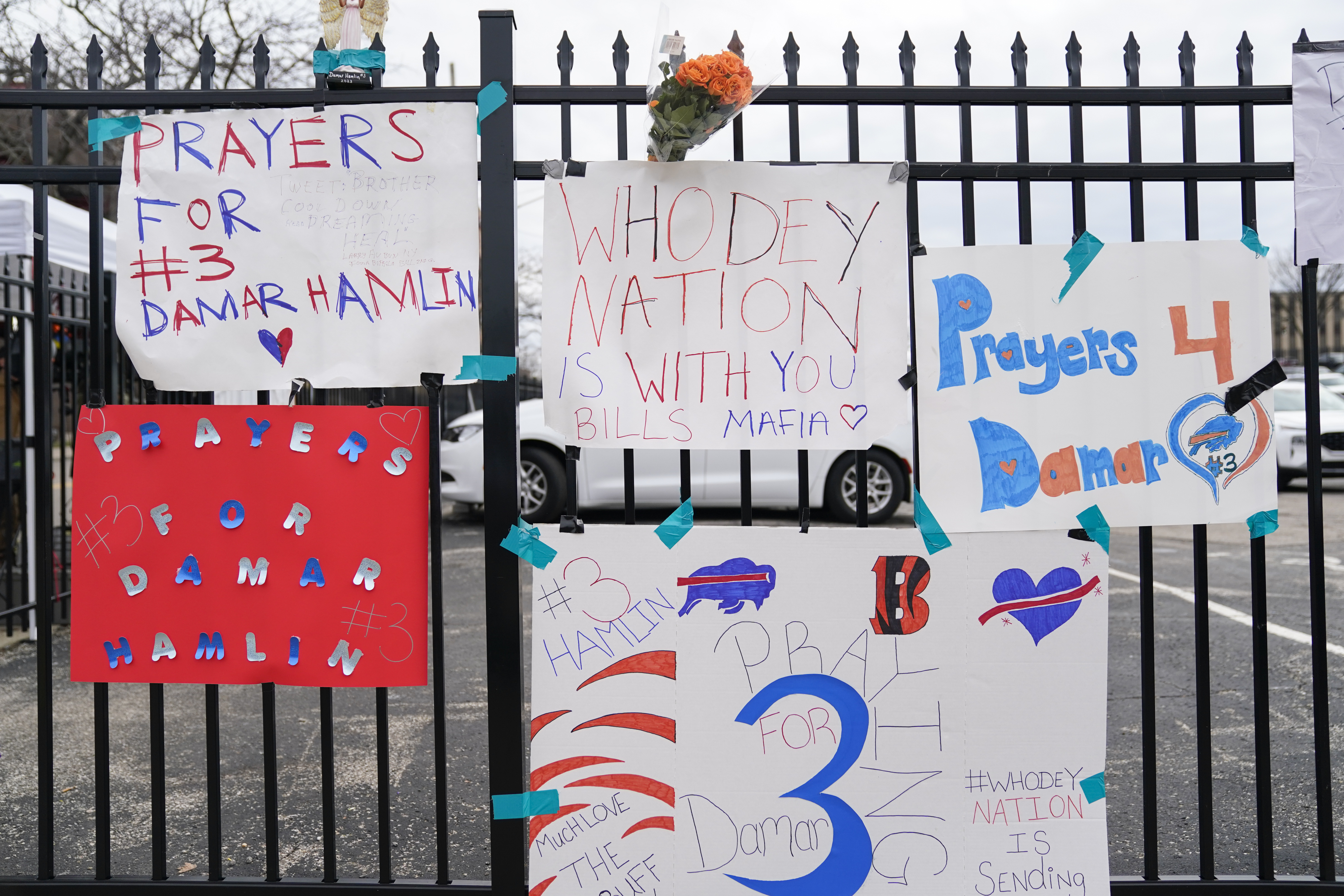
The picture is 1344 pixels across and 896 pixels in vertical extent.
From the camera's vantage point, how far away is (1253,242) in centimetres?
264

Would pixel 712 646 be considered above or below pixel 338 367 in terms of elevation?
below

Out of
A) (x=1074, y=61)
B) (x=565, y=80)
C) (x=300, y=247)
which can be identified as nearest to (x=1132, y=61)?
(x=1074, y=61)

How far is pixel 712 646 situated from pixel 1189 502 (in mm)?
1370

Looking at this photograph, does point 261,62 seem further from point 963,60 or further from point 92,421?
point 963,60

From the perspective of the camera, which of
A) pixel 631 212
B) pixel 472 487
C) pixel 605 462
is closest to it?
pixel 631 212

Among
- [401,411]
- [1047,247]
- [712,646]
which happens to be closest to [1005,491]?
[1047,247]

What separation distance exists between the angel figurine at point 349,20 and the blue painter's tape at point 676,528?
156 centimetres

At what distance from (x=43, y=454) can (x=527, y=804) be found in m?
1.72

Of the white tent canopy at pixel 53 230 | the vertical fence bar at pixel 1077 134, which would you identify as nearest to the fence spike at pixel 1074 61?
the vertical fence bar at pixel 1077 134

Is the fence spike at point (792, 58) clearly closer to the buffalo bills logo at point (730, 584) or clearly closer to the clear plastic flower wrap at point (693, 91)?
the clear plastic flower wrap at point (693, 91)

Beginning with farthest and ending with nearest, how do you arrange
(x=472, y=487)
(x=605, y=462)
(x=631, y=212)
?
(x=472, y=487)
(x=605, y=462)
(x=631, y=212)

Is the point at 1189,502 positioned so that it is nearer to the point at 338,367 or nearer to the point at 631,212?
the point at 631,212

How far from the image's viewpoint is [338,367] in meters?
2.62

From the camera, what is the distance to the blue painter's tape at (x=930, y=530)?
102 inches
